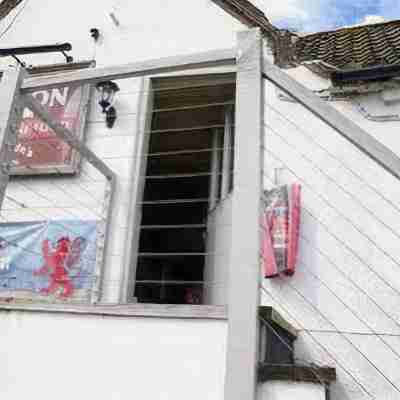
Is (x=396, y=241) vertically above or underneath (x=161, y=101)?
underneath

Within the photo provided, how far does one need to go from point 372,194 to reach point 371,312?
88 centimetres

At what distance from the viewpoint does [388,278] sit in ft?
9.52

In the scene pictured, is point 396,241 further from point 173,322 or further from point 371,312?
point 173,322

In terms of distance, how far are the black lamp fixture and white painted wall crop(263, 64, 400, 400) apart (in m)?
1.41

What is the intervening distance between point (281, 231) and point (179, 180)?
2.99 meters

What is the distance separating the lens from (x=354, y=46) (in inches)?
147

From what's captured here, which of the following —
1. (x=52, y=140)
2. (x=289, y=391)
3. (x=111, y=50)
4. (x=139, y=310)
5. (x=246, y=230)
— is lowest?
(x=289, y=391)

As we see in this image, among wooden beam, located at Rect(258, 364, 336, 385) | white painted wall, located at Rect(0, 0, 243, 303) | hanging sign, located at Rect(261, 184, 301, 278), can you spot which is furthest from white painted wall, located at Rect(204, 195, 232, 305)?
wooden beam, located at Rect(258, 364, 336, 385)

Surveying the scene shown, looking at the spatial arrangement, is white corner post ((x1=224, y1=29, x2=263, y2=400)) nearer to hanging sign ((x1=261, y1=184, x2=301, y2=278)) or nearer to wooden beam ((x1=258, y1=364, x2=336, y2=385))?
wooden beam ((x1=258, y1=364, x2=336, y2=385))

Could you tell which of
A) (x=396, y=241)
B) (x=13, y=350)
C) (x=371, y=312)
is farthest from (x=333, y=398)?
(x=13, y=350)

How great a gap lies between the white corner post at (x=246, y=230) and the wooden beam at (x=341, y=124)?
0.24ft

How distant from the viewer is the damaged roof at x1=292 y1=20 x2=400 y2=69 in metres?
3.36

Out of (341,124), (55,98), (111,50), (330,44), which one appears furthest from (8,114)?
(330,44)

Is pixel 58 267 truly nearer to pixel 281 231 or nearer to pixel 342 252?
pixel 281 231
